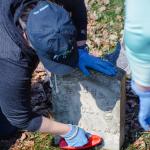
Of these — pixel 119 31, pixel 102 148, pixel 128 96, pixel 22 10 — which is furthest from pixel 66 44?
pixel 119 31

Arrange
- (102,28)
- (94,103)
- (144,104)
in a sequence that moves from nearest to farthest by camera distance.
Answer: (144,104)
(94,103)
(102,28)

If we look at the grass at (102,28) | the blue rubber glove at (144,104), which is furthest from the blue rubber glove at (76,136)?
the blue rubber glove at (144,104)

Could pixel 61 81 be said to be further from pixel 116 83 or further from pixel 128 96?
pixel 128 96

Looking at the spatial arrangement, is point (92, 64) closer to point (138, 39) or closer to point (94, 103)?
point (94, 103)

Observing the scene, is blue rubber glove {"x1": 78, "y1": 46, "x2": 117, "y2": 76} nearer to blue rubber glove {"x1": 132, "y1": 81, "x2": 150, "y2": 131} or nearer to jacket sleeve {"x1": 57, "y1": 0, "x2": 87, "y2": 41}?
jacket sleeve {"x1": 57, "y1": 0, "x2": 87, "y2": 41}

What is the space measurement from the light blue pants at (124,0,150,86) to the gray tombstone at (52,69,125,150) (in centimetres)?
161

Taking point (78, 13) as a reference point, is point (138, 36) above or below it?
above

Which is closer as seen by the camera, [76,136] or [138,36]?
[138,36]

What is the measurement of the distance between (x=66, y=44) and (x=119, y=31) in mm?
2401

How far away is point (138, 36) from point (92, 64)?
1.65 m

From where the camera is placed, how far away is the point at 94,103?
4.20 meters

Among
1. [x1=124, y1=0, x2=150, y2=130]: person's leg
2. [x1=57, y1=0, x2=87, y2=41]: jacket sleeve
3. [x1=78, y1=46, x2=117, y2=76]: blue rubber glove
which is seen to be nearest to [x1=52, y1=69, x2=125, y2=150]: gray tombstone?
[x1=78, y1=46, x2=117, y2=76]: blue rubber glove

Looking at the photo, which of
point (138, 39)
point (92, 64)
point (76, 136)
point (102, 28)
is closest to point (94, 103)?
point (76, 136)

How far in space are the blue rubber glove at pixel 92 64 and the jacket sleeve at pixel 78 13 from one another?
0.26 metres
